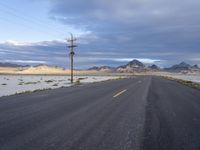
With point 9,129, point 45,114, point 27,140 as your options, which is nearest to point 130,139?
point 27,140

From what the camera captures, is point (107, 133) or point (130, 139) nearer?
point (130, 139)

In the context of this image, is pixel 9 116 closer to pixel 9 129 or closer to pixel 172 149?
pixel 9 129

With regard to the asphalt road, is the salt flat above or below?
below

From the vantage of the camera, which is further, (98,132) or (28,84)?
(28,84)

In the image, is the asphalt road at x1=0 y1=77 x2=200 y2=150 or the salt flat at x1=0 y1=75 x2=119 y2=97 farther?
the salt flat at x1=0 y1=75 x2=119 y2=97

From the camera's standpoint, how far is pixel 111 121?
10734mm

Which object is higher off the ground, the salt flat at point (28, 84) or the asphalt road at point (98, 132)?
the asphalt road at point (98, 132)

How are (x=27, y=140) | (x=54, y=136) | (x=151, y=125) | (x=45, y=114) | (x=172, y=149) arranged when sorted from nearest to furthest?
(x=172, y=149)
(x=27, y=140)
(x=54, y=136)
(x=151, y=125)
(x=45, y=114)

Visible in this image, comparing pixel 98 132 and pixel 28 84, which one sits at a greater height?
pixel 98 132

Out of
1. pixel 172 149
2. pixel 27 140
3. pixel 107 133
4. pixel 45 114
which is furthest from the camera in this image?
pixel 45 114

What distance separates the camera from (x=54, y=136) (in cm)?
800

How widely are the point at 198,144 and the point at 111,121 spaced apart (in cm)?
360

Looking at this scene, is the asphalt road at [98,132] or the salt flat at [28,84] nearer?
the asphalt road at [98,132]

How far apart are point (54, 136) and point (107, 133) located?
138 cm
